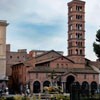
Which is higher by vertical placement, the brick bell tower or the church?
the brick bell tower

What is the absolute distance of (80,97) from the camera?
20375 mm

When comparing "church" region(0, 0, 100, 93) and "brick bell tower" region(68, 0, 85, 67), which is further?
"brick bell tower" region(68, 0, 85, 67)

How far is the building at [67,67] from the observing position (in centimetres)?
7756

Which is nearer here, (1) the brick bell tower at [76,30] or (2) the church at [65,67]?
(2) the church at [65,67]

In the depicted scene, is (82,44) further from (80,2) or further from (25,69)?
(25,69)

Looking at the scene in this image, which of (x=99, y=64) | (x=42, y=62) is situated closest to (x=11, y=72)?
(x=42, y=62)

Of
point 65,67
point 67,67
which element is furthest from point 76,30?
point 65,67

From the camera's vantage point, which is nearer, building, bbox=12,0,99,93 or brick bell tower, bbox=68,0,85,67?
building, bbox=12,0,99,93

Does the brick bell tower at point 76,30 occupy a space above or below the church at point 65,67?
above

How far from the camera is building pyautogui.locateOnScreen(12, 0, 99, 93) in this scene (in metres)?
77.6

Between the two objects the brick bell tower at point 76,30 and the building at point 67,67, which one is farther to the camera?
the brick bell tower at point 76,30

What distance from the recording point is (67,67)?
8262 cm

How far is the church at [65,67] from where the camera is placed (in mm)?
77562

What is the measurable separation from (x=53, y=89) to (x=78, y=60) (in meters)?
42.3
